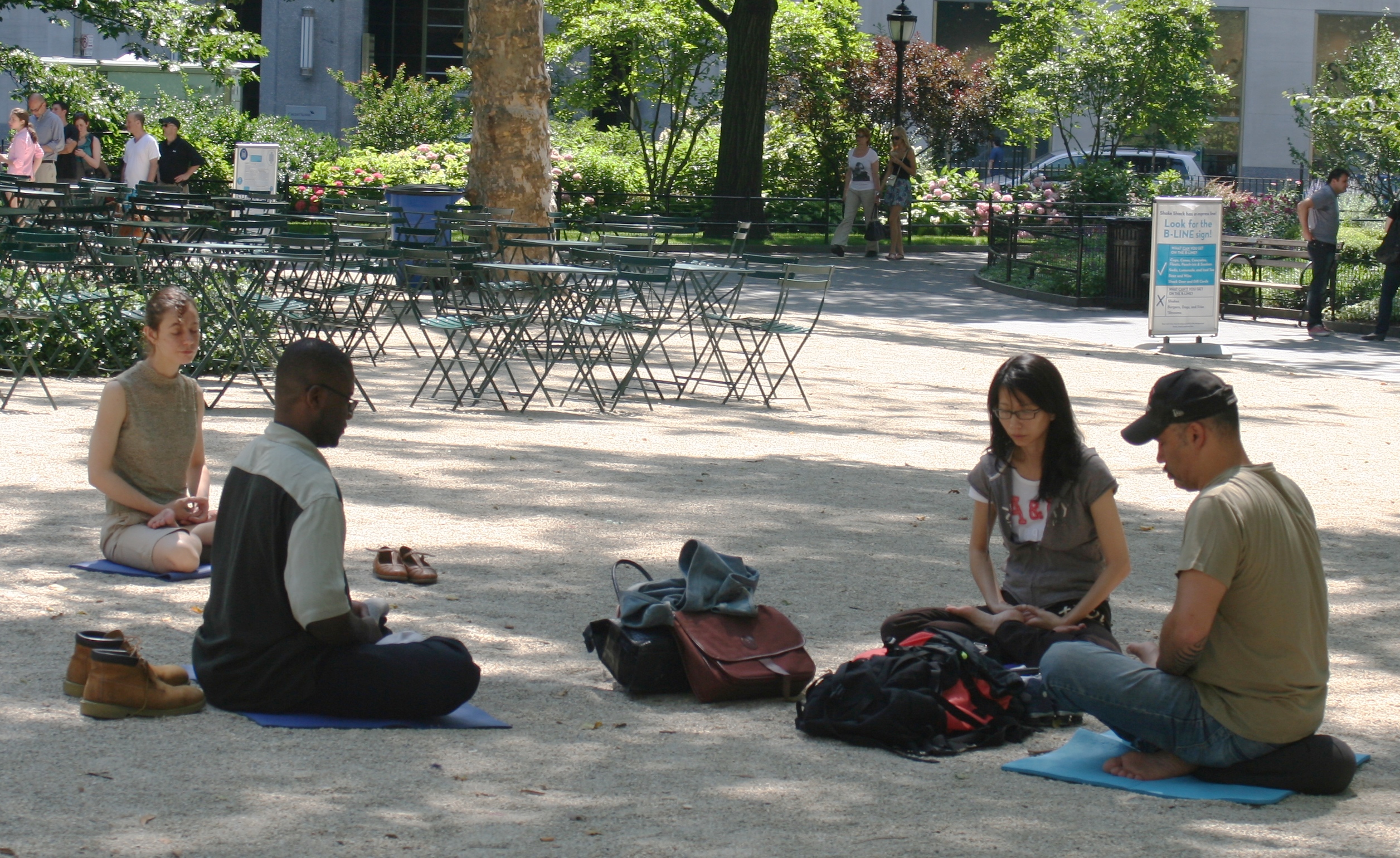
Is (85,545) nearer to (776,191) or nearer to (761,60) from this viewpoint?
(761,60)

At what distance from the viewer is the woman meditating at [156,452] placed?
19.0 feet

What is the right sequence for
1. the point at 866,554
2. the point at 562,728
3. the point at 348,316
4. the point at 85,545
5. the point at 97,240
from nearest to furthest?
the point at 562,728, the point at 85,545, the point at 866,554, the point at 97,240, the point at 348,316

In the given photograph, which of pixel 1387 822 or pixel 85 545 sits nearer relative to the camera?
pixel 1387 822

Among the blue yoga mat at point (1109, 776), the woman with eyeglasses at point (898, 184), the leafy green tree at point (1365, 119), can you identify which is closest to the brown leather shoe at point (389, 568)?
the blue yoga mat at point (1109, 776)

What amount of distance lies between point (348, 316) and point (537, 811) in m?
12.0

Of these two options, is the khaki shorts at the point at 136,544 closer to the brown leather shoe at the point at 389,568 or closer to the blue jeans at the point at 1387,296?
the brown leather shoe at the point at 389,568

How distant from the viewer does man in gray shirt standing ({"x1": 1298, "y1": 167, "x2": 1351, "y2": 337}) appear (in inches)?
655

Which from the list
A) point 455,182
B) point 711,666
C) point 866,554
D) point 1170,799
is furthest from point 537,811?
point 455,182

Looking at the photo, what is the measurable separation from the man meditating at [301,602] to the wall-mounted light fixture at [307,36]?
3279 cm

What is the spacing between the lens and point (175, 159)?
2017 cm

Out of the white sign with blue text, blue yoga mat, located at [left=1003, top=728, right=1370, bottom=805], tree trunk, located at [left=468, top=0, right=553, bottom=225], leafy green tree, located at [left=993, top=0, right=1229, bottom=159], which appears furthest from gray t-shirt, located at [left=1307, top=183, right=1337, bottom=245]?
blue yoga mat, located at [left=1003, top=728, right=1370, bottom=805]

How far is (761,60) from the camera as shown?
23516 millimetres

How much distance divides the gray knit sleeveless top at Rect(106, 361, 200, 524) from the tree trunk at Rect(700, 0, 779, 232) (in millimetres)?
17976

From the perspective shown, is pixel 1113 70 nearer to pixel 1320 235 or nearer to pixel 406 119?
pixel 1320 235
